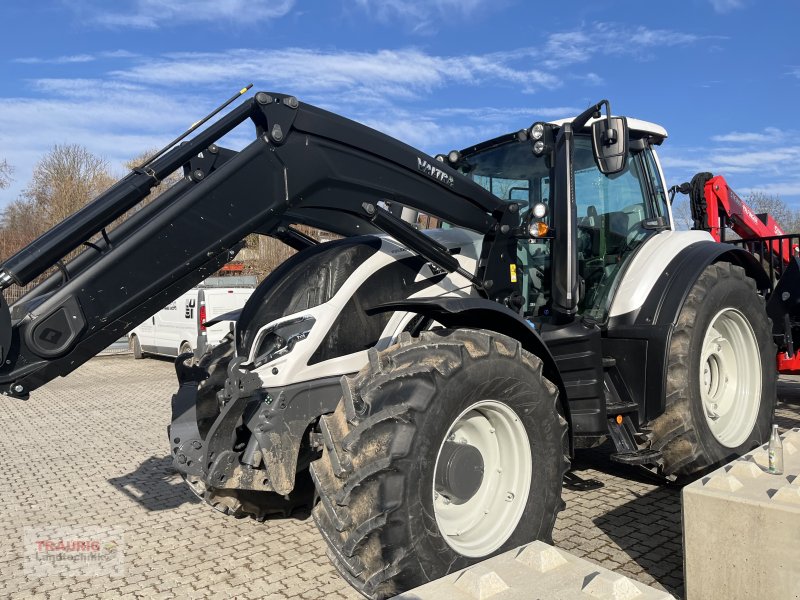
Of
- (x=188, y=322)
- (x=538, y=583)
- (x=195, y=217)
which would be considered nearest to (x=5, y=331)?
(x=195, y=217)

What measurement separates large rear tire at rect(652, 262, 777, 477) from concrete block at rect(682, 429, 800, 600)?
1.24 m

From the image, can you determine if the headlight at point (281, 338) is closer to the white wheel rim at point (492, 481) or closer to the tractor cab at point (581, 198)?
the white wheel rim at point (492, 481)

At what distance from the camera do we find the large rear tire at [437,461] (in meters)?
2.91

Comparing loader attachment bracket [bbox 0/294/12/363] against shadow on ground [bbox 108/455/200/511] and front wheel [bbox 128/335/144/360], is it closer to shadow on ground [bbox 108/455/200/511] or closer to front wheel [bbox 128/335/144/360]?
shadow on ground [bbox 108/455/200/511]

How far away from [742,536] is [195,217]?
9.65 feet

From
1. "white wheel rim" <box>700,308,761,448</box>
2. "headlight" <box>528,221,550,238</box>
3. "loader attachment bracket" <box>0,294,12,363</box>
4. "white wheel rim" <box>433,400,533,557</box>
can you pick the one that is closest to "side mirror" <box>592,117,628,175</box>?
"headlight" <box>528,221,550,238</box>

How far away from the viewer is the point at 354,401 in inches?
122

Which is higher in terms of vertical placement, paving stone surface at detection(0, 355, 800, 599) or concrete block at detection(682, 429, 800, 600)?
concrete block at detection(682, 429, 800, 600)

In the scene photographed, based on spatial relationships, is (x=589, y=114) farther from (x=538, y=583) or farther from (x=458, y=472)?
(x=538, y=583)

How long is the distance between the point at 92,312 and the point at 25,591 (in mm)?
1925

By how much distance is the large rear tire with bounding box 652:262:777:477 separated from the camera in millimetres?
4535

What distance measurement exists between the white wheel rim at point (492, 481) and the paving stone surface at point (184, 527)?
74cm
